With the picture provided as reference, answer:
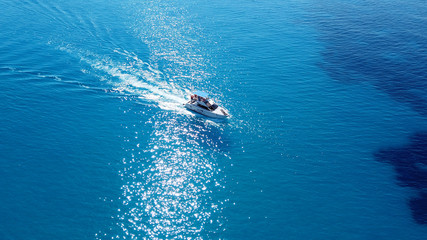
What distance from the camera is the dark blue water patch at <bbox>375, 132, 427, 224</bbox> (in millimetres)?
77062

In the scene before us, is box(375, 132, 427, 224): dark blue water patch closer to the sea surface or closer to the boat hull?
the sea surface

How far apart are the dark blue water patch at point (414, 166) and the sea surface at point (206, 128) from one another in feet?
1.23

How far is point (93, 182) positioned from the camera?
78.6m

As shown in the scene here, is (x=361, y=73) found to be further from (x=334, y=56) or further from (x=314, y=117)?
(x=314, y=117)

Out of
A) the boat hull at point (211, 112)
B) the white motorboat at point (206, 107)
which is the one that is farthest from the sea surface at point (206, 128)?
the white motorboat at point (206, 107)

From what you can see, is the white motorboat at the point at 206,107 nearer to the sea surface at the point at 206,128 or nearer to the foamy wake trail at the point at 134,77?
the sea surface at the point at 206,128

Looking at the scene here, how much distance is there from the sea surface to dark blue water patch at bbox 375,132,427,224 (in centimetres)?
37

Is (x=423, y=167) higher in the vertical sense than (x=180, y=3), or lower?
lower

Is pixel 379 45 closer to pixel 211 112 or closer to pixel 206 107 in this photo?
pixel 211 112

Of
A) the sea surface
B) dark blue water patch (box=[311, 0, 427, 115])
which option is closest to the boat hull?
the sea surface

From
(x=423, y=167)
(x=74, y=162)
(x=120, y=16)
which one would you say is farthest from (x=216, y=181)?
(x=120, y=16)

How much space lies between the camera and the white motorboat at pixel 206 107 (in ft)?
326

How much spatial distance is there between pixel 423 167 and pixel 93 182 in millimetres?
83958

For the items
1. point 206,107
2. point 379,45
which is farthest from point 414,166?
point 379,45
